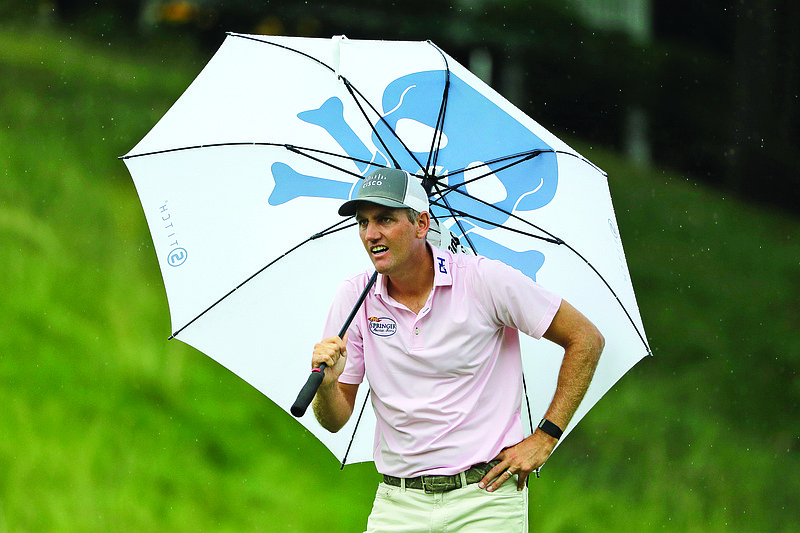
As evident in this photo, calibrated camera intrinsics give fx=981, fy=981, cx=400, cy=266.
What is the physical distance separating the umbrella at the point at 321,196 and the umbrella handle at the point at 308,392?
1.90ft

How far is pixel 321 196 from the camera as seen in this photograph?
3254mm

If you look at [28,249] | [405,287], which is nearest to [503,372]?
[405,287]

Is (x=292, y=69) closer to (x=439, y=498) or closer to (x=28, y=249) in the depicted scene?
(x=439, y=498)

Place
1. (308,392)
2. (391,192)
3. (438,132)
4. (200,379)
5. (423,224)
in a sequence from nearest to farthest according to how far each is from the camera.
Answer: (308,392) → (391,192) → (423,224) → (438,132) → (200,379)

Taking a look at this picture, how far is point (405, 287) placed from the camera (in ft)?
9.45

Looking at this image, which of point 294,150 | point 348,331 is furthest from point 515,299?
point 294,150

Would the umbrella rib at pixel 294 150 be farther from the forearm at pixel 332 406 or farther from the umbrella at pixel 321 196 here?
the forearm at pixel 332 406

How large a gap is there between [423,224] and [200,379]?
4308 millimetres

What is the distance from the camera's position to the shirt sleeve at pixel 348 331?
117 inches

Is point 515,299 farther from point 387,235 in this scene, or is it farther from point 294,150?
point 294,150

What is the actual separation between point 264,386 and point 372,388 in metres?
0.46

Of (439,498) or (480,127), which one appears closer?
(439,498)

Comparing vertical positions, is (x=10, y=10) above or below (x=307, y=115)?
above

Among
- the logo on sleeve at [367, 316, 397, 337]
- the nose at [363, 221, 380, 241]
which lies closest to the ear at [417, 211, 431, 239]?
the nose at [363, 221, 380, 241]
